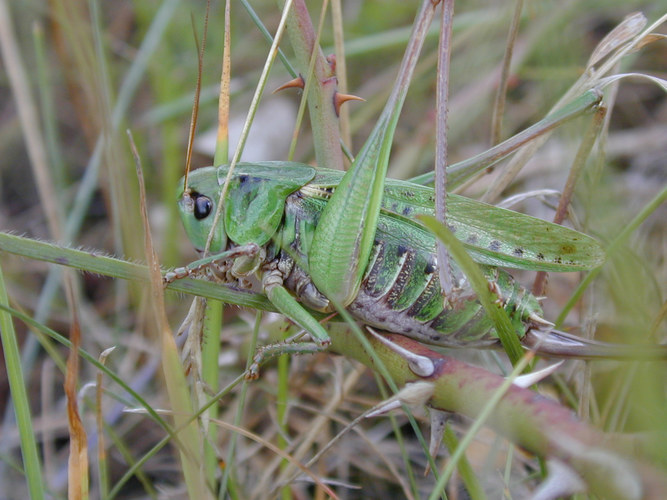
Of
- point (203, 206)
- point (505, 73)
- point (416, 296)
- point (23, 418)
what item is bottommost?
point (23, 418)

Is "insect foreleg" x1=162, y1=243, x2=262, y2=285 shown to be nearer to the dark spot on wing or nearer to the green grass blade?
the green grass blade

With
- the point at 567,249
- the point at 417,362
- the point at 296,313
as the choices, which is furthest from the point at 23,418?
the point at 567,249

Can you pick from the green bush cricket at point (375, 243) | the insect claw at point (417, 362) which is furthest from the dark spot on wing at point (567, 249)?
the insect claw at point (417, 362)

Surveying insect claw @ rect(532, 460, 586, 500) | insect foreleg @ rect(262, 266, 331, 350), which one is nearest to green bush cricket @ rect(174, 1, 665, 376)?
insect foreleg @ rect(262, 266, 331, 350)

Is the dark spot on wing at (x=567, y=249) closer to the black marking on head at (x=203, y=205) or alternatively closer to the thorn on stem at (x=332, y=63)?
the thorn on stem at (x=332, y=63)

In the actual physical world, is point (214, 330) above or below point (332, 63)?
below

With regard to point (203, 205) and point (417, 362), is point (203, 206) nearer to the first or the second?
point (203, 205)
